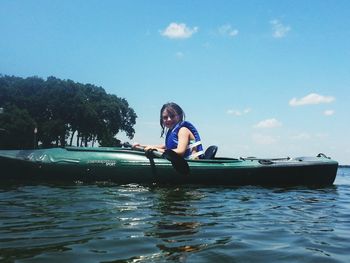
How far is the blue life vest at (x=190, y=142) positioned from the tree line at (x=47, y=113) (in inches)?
1515

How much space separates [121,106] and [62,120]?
9168 millimetres

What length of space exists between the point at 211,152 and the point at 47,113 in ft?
137

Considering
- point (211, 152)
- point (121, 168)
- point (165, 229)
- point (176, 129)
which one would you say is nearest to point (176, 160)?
point (176, 129)

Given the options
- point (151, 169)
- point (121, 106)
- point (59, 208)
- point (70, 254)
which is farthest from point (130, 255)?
point (121, 106)

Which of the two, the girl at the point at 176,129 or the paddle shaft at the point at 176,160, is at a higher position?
the girl at the point at 176,129

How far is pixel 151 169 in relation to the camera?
870 centimetres

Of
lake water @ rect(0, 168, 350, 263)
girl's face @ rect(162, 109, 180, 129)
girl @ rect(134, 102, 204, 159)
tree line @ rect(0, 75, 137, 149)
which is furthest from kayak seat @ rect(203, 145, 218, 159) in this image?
tree line @ rect(0, 75, 137, 149)

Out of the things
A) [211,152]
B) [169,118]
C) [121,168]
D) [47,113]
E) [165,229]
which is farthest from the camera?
[47,113]

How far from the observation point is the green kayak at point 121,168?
8688 millimetres

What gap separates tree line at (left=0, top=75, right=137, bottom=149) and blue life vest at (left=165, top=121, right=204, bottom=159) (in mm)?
38477

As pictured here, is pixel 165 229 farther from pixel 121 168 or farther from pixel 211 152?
pixel 211 152

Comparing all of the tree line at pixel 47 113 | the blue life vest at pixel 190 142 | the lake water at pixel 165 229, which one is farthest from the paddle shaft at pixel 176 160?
the tree line at pixel 47 113

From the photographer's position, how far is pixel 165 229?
377 centimetres

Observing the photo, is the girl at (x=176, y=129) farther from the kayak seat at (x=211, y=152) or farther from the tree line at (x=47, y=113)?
the tree line at (x=47, y=113)
